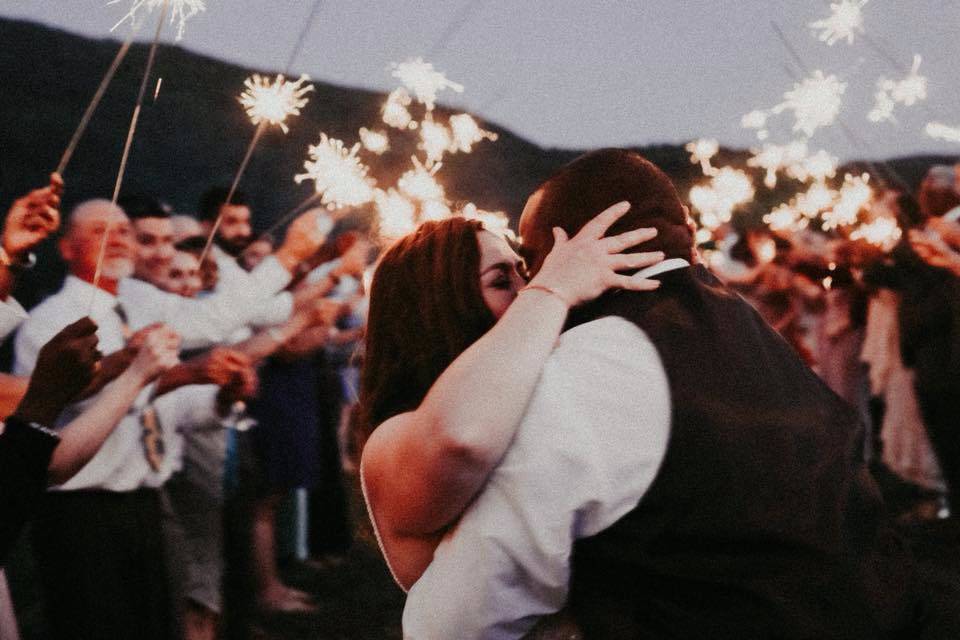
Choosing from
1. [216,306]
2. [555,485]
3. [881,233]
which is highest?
[216,306]

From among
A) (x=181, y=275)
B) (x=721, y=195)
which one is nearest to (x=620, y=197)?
(x=181, y=275)

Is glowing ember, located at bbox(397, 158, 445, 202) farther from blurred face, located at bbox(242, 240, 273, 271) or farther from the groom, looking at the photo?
the groom

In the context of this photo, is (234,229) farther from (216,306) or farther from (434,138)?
(434,138)

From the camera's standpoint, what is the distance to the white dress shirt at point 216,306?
4371 mm

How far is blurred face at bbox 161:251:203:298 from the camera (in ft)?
14.9

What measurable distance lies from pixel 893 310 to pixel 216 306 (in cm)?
480

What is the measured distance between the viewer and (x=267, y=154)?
58.7 feet

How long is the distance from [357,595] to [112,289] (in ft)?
9.00

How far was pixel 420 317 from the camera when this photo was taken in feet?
6.24

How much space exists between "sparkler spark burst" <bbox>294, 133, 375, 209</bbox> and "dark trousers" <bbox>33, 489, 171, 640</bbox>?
145 cm

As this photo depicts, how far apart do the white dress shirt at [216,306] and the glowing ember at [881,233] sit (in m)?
3.93

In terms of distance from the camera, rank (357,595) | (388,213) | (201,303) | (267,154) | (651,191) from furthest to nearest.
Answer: (267,154) < (357,595) < (201,303) < (388,213) < (651,191)

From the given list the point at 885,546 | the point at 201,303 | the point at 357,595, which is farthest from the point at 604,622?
the point at 357,595

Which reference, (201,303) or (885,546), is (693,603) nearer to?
(885,546)
